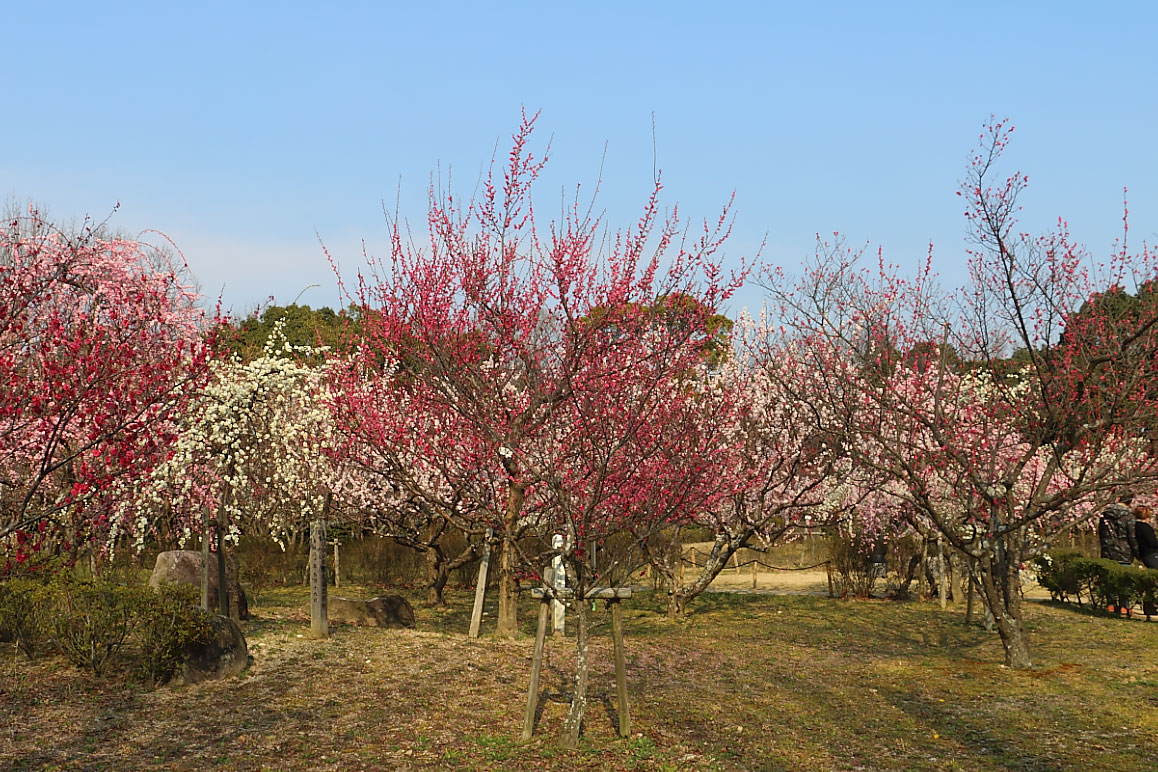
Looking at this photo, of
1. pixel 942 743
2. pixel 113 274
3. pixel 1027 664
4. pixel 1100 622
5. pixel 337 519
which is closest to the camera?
pixel 942 743

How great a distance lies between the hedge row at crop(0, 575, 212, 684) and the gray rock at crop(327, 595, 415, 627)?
12.0ft

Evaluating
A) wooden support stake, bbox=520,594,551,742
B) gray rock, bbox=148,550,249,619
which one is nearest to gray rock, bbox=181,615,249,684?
gray rock, bbox=148,550,249,619

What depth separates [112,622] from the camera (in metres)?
9.21

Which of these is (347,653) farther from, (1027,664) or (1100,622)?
(1100,622)

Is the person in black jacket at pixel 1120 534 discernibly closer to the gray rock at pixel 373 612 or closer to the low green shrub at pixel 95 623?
the gray rock at pixel 373 612

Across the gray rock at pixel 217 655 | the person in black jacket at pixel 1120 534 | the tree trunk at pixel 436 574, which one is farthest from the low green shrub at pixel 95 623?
the person in black jacket at pixel 1120 534

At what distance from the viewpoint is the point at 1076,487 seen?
967 centimetres

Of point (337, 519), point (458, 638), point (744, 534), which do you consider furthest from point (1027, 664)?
point (337, 519)

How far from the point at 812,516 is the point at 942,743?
1364cm

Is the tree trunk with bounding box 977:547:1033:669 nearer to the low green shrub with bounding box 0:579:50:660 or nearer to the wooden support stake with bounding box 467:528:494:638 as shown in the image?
the wooden support stake with bounding box 467:528:494:638

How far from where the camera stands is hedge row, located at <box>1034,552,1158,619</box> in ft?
50.2

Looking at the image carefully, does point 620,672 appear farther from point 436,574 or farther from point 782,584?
point 782,584

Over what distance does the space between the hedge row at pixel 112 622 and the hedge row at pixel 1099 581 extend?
555 inches

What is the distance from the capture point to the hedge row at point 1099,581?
15297 mm
